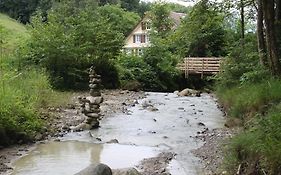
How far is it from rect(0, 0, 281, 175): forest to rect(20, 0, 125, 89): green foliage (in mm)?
51

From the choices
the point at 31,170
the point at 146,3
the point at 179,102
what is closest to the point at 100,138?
the point at 31,170

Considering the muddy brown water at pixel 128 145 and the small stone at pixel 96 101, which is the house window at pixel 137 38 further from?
the small stone at pixel 96 101

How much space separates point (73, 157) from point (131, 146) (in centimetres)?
156

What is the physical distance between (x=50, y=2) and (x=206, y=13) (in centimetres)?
3738

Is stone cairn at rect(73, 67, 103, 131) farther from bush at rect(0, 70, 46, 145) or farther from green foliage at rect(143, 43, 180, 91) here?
green foliage at rect(143, 43, 180, 91)

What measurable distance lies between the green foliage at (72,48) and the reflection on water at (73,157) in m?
11.4

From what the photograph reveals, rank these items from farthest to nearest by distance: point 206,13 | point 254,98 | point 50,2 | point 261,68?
1. point 50,2
2. point 206,13
3. point 261,68
4. point 254,98

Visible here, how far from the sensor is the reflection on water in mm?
7814

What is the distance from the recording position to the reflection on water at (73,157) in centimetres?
781

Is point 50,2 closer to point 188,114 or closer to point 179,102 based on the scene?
point 179,102

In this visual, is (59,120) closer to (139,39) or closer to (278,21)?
(278,21)

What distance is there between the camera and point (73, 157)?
874 cm

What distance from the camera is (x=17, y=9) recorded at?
53500 millimetres

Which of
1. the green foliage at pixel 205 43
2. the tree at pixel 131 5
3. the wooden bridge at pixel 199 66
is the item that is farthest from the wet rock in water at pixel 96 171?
the tree at pixel 131 5
